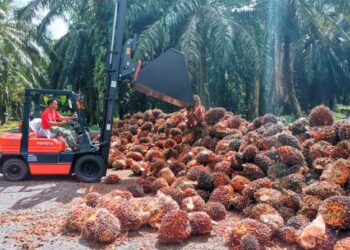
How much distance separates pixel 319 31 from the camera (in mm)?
16297

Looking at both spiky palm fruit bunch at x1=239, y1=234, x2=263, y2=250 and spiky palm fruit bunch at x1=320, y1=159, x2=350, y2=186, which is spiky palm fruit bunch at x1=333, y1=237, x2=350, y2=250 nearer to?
spiky palm fruit bunch at x1=239, y1=234, x2=263, y2=250

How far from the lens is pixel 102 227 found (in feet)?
12.1

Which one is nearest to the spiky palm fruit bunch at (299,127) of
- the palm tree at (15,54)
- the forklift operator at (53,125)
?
the forklift operator at (53,125)

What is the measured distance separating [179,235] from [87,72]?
47.5 feet

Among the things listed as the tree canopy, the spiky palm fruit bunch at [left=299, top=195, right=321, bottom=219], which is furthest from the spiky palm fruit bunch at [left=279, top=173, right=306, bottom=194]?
the tree canopy

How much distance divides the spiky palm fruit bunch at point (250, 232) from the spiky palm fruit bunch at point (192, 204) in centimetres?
80

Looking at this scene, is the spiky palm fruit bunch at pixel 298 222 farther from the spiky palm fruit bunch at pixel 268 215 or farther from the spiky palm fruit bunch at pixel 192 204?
the spiky palm fruit bunch at pixel 192 204

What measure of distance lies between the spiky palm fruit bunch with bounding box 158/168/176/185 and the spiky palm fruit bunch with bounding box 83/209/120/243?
2043 millimetres

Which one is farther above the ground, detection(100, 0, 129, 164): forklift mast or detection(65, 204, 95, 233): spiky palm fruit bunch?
detection(100, 0, 129, 164): forklift mast

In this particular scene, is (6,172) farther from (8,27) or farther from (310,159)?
(8,27)

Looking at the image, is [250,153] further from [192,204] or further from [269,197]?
[192,204]

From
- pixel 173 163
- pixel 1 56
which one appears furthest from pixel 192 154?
pixel 1 56

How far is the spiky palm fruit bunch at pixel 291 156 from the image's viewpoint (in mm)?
4941

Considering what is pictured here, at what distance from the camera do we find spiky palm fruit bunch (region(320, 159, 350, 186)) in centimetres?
427
